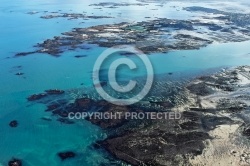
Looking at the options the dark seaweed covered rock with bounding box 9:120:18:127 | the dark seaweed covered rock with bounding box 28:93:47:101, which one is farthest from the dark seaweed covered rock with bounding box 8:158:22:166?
the dark seaweed covered rock with bounding box 28:93:47:101

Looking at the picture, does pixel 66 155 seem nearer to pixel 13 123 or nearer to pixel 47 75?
pixel 13 123

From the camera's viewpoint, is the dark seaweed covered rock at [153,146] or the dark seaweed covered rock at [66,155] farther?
the dark seaweed covered rock at [66,155]

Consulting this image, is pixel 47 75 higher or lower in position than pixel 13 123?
higher

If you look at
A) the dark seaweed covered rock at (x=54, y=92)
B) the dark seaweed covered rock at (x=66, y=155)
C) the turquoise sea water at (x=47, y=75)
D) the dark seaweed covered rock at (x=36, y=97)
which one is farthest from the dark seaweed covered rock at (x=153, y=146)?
the dark seaweed covered rock at (x=36, y=97)

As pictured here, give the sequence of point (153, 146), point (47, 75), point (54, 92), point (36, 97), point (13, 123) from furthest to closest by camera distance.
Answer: point (47, 75) → point (54, 92) → point (36, 97) → point (13, 123) → point (153, 146)

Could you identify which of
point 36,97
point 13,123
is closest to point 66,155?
point 13,123

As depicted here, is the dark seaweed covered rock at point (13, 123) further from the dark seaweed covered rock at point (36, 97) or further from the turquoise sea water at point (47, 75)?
the dark seaweed covered rock at point (36, 97)

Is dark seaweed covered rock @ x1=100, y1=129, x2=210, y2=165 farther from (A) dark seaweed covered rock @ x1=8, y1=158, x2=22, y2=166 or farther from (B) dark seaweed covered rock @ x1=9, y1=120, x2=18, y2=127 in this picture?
(B) dark seaweed covered rock @ x1=9, y1=120, x2=18, y2=127

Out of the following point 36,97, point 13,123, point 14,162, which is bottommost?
point 14,162

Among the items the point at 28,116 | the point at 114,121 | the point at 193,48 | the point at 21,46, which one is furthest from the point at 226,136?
the point at 21,46

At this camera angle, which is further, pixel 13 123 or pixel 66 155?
pixel 13 123

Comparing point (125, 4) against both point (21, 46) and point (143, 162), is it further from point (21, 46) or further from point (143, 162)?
point (143, 162)
